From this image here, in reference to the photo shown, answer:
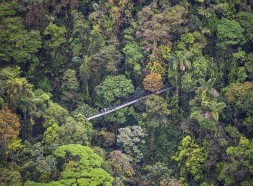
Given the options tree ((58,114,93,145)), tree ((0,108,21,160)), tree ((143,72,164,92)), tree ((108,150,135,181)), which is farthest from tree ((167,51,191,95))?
tree ((0,108,21,160))

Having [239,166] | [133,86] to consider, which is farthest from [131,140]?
[239,166]

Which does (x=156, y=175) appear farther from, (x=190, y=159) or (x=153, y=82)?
(x=153, y=82)

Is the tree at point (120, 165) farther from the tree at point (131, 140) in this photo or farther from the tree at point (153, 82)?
the tree at point (153, 82)

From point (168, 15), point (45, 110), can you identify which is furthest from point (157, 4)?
point (45, 110)

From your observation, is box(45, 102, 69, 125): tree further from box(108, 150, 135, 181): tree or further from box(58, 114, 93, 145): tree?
box(108, 150, 135, 181): tree

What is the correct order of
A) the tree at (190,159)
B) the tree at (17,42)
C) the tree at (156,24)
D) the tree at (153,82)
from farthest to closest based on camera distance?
the tree at (156,24) < the tree at (153,82) < the tree at (17,42) < the tree at (190,159)

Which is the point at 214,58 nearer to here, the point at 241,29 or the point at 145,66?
the point at 241,29

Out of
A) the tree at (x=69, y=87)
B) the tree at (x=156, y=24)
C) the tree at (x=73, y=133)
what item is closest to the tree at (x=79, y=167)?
the tree at (x=73, y=133)
